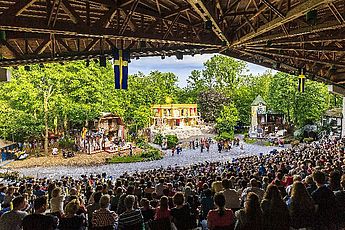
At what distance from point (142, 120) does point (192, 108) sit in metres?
17.9

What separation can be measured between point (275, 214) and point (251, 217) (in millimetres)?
343

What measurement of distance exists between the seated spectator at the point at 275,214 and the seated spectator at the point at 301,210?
381 mm

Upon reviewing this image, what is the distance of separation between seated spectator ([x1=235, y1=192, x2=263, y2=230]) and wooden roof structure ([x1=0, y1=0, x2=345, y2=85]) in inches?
143

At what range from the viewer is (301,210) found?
13.4ft

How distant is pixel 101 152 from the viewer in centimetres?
3047

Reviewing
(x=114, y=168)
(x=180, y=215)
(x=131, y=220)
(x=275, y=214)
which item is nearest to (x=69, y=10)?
(x=131, y=220)

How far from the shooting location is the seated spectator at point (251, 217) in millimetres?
3598

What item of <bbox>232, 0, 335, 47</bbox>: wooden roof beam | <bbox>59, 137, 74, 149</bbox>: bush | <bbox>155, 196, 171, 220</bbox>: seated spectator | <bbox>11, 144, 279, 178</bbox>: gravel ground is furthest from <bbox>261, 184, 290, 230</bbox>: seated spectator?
<bbox>59, 137, 74, 149</bbox>: bush

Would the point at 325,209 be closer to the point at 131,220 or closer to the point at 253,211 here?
the point at 253,211

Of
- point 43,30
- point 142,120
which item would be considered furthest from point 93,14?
point 142,120

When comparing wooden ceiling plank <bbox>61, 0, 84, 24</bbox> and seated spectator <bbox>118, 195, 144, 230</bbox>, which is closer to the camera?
seated spectator <bbox>118, 195, 144, 230</bbox>

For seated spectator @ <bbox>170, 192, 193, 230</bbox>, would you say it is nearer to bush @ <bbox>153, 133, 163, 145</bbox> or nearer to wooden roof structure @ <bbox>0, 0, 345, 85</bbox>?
wooden roof structure @ <bbox>0, 0, 345, 85</bbox>

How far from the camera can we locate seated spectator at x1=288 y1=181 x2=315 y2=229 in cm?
409

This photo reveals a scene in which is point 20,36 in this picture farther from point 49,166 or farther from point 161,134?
point 161,134
